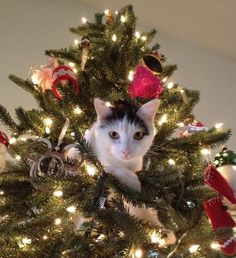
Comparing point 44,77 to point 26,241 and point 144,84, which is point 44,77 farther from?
point 26,241

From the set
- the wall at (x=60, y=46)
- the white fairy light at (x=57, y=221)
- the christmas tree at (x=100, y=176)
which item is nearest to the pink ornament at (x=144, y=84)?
the christmas tree at (x=100, y=176)

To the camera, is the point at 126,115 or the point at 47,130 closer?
the point at 126,115

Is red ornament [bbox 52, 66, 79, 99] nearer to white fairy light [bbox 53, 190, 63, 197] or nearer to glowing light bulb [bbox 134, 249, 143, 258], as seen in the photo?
white fairy light [bbox 53, 190, 63, 197]

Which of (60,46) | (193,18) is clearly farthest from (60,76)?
(193,18)

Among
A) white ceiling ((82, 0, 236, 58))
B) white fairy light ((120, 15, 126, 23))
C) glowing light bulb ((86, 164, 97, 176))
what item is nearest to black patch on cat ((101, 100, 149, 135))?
glowing light bulb ((86, 164, 97, 176))

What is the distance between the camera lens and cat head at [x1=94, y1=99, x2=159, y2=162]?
25.6 inches

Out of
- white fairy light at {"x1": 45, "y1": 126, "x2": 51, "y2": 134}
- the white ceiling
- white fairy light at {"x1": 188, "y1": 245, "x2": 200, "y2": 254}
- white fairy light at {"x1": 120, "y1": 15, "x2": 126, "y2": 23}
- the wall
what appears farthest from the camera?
the white ceiling

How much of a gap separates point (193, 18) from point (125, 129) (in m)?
1.51

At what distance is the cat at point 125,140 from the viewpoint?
2.00 feet

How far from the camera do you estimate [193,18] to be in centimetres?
196

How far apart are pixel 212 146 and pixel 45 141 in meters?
0.39

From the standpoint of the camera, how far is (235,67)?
2.17 metres

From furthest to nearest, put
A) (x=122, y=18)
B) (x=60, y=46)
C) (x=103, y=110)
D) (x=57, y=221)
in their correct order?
1. (x=60, y=46)
2. (x=122, y=18)
3. (x=103, y=110)
4. (x=57, y=221)

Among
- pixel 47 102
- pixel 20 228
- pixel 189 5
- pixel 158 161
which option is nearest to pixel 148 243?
pixel 20 228
